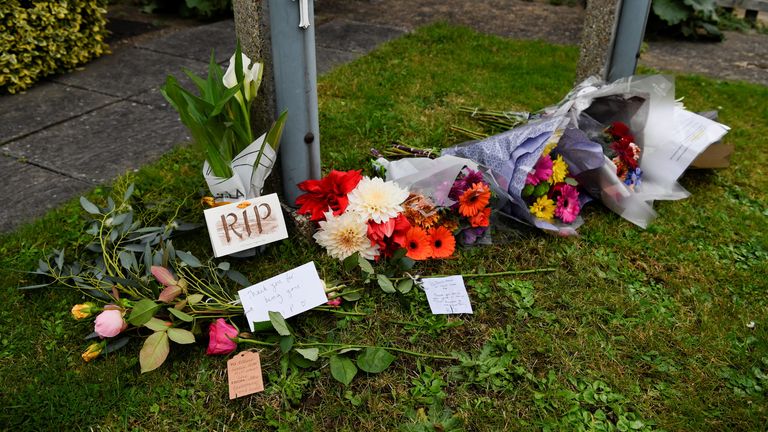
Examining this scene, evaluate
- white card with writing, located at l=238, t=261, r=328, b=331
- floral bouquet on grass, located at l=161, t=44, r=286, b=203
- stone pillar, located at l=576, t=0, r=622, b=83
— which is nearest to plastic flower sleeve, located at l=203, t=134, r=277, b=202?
floral bouquet on grass, located at l=161, t=44, r=286, b=203

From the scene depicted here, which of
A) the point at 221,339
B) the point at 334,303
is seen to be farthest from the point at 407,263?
the point at 221,339

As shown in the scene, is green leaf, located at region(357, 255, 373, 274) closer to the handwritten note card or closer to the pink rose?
the handwritten note card

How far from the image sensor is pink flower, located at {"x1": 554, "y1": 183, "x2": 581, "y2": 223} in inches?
101

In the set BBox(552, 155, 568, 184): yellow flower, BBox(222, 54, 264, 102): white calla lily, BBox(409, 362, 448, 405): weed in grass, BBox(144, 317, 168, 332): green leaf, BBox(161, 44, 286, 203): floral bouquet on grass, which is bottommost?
BBox(409, 362, 448, 405): weed in grass

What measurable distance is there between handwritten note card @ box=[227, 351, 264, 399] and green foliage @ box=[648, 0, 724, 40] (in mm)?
4752

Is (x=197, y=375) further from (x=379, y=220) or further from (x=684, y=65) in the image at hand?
(x=684, y=65)

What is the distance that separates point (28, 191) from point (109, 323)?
124cm

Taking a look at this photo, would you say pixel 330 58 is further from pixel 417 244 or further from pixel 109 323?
pixel 109 323

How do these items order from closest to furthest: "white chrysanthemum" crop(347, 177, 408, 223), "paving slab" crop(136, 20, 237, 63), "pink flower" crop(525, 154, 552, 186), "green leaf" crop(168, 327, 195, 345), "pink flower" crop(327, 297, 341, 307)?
1. "green leaf" crop(168, 327, 195, 345)
2. "pink flower" crop(327, 297, 341, 307)
3. "white chrysanthemum" crop(347, 177, 408, 223)
4. "pink flower" crop(525, 154, 552, 186)
5. "paving slab" crop(136, 20, 237, 63)

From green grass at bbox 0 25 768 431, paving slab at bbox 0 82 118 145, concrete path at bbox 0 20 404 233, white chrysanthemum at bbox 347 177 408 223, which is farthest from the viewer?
paving slab at bbox 0 82 118 145

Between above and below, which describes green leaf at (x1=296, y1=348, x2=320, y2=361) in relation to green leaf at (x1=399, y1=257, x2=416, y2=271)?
below

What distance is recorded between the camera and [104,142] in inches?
127

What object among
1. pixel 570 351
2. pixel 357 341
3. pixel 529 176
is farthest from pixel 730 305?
pixel 357 341

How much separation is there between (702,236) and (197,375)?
2.09 meters
